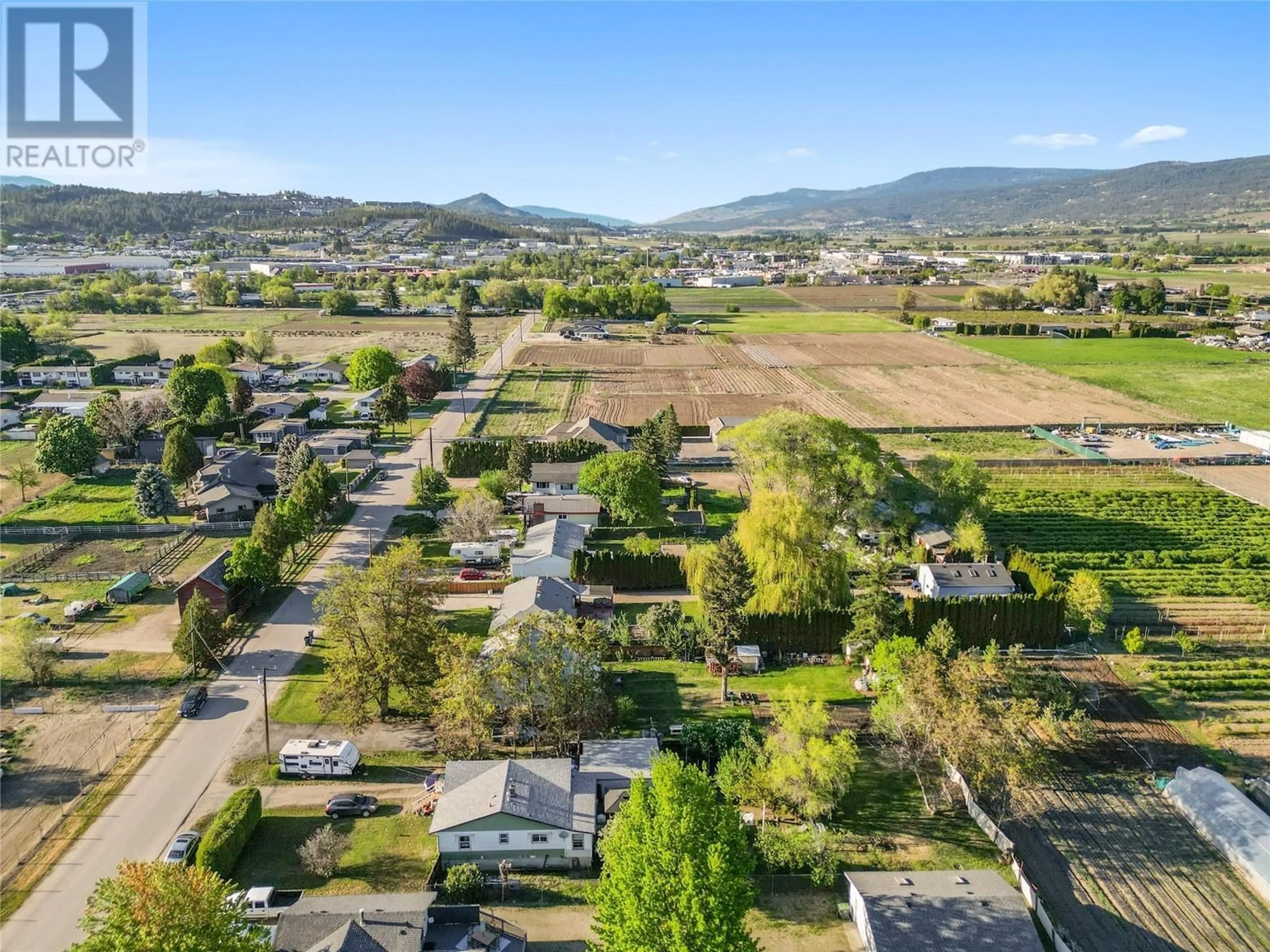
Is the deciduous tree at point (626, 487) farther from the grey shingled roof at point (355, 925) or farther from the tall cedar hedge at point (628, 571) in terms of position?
the grey shingled roof at point (355, 925)

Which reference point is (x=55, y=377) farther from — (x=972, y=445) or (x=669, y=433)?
(x=972, y=445)

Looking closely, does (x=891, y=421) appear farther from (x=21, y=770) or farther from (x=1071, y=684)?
(x=21, y=770)

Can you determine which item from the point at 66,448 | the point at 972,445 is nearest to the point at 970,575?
the point at 972,445

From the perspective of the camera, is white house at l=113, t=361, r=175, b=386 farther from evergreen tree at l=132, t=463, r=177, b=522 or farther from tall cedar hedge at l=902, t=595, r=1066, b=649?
tall cedar hedge at l=902, t=595, r=1066, b=649

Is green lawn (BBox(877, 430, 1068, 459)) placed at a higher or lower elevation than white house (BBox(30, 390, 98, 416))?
lower

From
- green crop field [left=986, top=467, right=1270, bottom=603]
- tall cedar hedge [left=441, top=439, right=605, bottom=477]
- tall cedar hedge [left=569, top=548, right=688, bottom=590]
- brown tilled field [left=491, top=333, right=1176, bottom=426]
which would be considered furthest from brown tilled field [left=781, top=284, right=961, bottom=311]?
tall cedar hedge [left=569, top=548, right=688, bottom=590]
